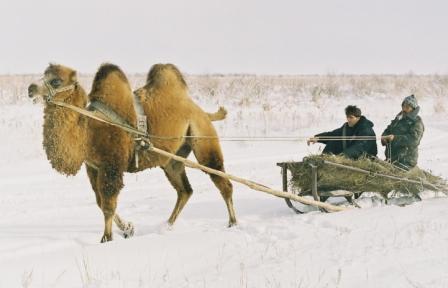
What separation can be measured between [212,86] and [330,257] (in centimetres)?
2842

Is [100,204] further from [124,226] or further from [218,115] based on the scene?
[218,115]

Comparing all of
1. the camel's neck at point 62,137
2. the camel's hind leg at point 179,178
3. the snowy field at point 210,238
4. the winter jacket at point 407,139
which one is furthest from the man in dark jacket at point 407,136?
the camel's neck at point 62,137

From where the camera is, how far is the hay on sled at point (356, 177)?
24.4ft

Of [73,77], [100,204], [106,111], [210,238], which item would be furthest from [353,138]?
[73,77]

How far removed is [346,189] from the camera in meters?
7.70

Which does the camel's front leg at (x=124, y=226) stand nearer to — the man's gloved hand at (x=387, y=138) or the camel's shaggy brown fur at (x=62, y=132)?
the camel's shaggy brown fur at (x=62, y=132)

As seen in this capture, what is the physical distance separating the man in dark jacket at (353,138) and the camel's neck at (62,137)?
3.38 metres

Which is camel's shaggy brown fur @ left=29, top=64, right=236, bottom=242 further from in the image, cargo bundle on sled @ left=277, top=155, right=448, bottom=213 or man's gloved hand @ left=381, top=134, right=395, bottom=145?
man's gloved hand @ left=381, top=134, right=395, bottom=145

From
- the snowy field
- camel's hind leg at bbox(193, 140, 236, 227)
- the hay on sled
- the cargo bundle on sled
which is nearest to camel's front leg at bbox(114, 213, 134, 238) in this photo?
the snowy field

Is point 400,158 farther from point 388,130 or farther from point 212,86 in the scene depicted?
point 212,86

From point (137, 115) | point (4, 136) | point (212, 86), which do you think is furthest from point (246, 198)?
point (212, 86)

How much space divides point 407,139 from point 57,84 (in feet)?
16.5

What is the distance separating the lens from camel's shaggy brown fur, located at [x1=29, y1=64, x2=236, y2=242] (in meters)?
6.35

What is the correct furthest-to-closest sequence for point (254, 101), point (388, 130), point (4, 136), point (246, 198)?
point (254, 101)
point (4, 136)
point (246, 198)
point (388, 130)
